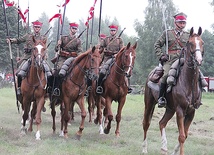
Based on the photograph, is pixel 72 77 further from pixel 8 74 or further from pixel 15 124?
pixel 8 74

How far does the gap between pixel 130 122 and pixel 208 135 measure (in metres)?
3.71

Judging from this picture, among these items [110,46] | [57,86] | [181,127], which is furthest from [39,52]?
[181,127]

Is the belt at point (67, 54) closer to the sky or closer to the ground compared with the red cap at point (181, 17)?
closer to the ground

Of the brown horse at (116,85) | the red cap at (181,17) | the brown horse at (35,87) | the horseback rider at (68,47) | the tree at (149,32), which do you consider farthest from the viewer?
the tree at (149,32)

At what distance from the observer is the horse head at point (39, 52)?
11.4 meters

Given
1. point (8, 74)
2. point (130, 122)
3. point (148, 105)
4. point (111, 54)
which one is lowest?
Answer: point (8, 74)

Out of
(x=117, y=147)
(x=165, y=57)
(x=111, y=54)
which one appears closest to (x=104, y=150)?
(x=117, y=147)

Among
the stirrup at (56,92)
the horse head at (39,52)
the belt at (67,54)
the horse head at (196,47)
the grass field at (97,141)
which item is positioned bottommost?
the grass field at (97,141)

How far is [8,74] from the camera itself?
183ft

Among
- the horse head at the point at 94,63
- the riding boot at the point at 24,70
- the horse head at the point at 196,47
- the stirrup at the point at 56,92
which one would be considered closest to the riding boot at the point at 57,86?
the stirrup at the point at 56,92

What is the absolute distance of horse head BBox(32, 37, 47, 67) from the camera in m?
11.4

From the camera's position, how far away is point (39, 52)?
11453 mm

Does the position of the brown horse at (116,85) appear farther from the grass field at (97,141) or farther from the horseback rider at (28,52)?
the horseback rider at (28,52)

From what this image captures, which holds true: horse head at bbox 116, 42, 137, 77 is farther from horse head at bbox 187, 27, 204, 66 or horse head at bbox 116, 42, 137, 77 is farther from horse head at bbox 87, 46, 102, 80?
horse head at bbox 187, 27, 204, 66
